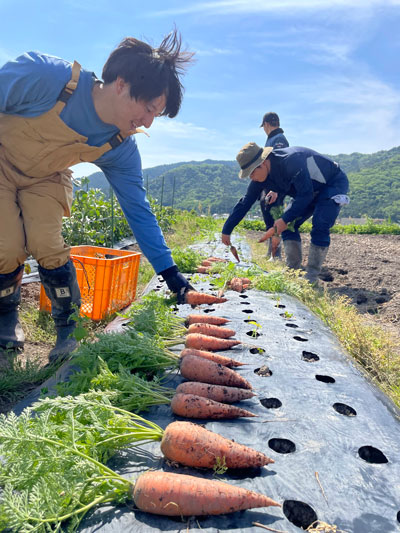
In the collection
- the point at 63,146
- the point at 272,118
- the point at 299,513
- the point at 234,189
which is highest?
the point at 234,189

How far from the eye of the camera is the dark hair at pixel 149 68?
6.67ft

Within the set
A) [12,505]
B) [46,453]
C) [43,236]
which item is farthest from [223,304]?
[12,505]

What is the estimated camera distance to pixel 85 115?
229 centimetres

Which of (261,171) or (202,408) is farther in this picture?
(261,171)

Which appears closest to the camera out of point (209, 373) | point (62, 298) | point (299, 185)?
point (209, 373)

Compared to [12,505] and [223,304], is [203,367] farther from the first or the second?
[223,304]

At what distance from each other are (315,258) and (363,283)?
1114 mm

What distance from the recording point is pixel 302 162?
4555 millimetres

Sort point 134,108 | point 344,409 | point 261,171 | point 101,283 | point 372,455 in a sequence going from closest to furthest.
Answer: point 372,455 → point 344,409 → point 134,108 → point 101,283 → point 261,171

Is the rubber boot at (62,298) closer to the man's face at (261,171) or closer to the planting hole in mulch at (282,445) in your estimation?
the planting hole in mulch at (282,445)

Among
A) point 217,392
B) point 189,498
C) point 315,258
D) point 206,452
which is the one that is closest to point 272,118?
point 315,258

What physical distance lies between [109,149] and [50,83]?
49cm

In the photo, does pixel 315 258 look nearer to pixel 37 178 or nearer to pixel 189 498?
pixel 37 178

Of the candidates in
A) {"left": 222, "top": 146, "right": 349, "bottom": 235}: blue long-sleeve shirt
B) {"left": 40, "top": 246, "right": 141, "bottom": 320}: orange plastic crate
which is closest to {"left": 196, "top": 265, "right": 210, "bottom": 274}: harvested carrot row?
{"left": 40, "top": 246, "right": 141, "bottom": 320}: orange plastic crate
